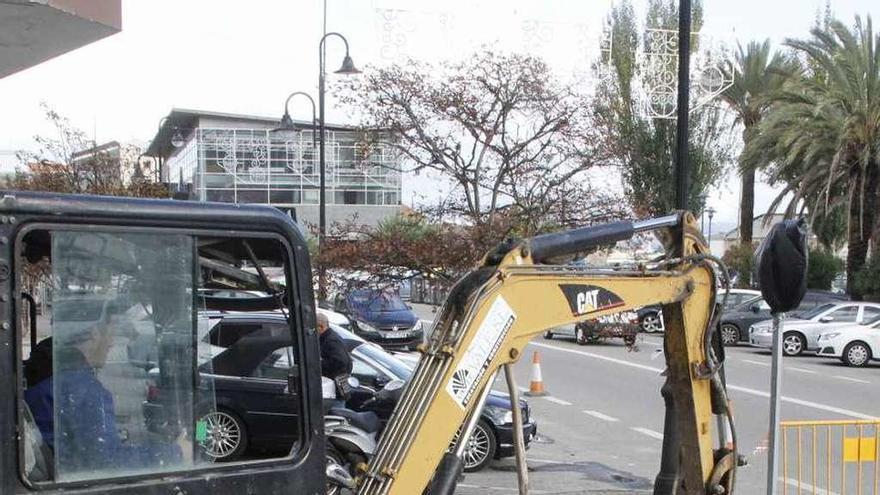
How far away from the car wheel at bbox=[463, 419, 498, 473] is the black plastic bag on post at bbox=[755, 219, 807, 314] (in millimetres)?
6293

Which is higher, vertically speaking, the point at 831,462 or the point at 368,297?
the point at 368,297

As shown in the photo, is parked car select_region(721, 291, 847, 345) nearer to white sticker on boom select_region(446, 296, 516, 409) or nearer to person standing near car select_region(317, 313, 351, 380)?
person standing near car select_region(317, 313, 351, 380)

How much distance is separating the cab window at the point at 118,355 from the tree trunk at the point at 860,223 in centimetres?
2752

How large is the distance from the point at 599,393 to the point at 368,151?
27.1 feet

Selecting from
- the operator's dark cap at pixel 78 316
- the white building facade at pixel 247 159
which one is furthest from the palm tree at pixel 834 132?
the operator's dark cap at pixel 78 316

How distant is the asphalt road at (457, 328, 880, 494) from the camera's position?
35.4 ft

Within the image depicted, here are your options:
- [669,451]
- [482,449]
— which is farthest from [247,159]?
[669,451]

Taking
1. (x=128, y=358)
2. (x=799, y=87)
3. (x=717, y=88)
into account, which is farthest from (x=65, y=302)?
(x=799, y=87)

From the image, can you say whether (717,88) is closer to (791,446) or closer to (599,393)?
(599,393)

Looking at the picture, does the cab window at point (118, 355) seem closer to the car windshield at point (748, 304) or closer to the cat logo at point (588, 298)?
the cat logo at point (588, 298)

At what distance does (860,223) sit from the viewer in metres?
28.6

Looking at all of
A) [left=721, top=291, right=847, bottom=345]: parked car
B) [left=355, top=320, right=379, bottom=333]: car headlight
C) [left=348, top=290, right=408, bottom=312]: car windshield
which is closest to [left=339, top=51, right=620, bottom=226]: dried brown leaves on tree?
[left=348, top=290, right=408, bottom=312]: car windshield

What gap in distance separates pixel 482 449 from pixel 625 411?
17.2ft

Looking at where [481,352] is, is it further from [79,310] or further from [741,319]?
[741,319]
